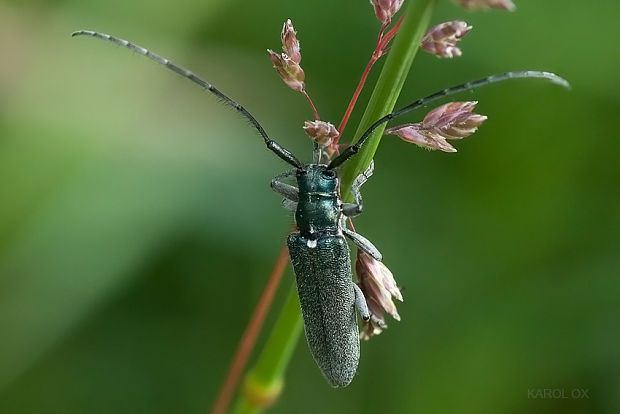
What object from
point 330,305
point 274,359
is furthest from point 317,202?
point 274,359

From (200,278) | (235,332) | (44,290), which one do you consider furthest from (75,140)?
(235,332)

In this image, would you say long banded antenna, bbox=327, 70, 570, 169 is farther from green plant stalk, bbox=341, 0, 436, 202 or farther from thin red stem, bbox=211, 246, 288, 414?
thin red stem, bbox=211, 246, 288, 414

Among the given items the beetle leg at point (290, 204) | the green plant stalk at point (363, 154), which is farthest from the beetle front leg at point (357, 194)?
the beetle leg at point (290, 204)

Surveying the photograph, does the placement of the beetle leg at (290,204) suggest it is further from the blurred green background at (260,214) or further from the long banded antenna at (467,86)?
the blurred green background at (260,214)

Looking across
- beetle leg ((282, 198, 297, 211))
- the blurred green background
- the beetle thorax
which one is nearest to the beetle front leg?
the beetle thorax

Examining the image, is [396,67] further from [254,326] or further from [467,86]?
[254,326]
